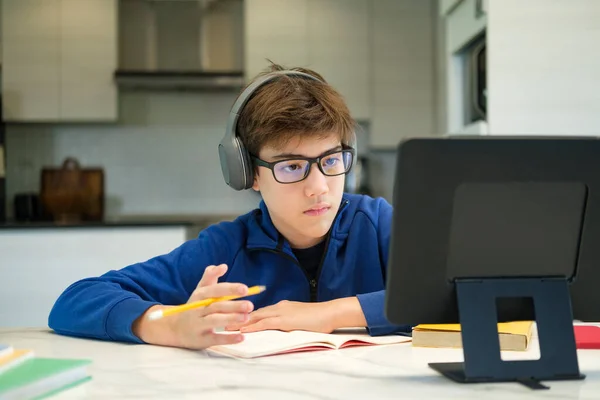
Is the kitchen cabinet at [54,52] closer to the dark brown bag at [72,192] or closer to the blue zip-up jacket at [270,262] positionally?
the dark brown bag at [72,192]

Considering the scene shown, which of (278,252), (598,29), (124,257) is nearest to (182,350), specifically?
(278,252)

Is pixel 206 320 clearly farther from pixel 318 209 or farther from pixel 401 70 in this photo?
pixel 401 70

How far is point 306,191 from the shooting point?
1294mm

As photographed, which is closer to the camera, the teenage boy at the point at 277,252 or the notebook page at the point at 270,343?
the notebook page at the point at 270,343

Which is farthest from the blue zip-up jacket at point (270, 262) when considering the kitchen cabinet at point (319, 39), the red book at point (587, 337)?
the kitchen cabinet at point (319, 39)

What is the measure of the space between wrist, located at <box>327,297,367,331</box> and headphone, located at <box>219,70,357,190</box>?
12.2 inches

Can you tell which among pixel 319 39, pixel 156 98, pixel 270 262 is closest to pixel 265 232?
pixel 270 262

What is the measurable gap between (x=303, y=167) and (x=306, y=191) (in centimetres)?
4

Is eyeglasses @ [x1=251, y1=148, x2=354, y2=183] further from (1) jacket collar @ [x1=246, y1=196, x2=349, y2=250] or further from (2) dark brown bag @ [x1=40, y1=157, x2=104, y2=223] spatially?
(2) dark brown bag @ [x1=40, y1=157, x2=104, y2=223]

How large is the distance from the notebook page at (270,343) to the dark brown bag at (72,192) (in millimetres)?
3142

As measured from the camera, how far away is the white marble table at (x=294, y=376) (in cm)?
78

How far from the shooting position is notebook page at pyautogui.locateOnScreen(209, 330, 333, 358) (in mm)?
996

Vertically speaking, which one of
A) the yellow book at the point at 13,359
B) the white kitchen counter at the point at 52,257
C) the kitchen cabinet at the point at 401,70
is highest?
the kitchen cabinet at the point at 401,70

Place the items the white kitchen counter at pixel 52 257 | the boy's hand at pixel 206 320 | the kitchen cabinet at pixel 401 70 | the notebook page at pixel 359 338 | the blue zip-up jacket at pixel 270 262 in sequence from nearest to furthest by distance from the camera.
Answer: the boy's hand at pixel 206 320 < the notebook page at pixel 359 338 < the blue zip-up jacket at pixel 270 262 < the white kitchen counter at pixel 52 257 < the kitchen cabinet at pixel 401 70
